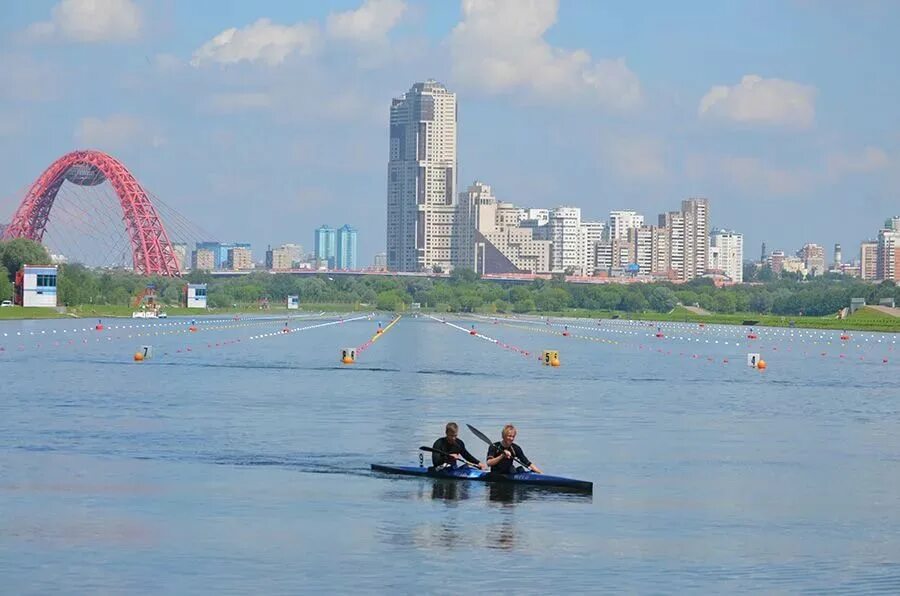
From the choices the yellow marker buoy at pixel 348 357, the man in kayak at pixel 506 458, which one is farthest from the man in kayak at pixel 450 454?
the yellow marker buoy at pixel 348 357

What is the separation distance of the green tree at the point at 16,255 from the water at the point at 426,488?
109412 millimetres

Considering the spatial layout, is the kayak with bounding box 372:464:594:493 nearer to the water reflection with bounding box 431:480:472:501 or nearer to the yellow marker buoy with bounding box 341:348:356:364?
the water reflection with bounding box 431:480:472:501

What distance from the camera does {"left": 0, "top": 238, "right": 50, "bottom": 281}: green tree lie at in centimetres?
16425

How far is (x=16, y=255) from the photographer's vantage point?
164 m

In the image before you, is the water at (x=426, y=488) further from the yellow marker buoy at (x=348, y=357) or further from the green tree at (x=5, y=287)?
the green tree at (x=5, y=287)

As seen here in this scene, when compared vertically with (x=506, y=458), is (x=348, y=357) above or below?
above

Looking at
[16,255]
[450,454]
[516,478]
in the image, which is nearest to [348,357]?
[450,454]

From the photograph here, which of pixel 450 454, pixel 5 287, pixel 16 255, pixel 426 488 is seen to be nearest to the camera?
pixel 426 488

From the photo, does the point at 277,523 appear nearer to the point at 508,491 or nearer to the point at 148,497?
the point at 148,497

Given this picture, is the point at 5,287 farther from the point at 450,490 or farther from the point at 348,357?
the point at 450,490

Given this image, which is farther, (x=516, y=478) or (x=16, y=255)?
(x=16, y=255)

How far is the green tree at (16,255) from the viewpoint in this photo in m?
164

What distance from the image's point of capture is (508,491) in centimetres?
2641

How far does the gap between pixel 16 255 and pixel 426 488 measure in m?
144
